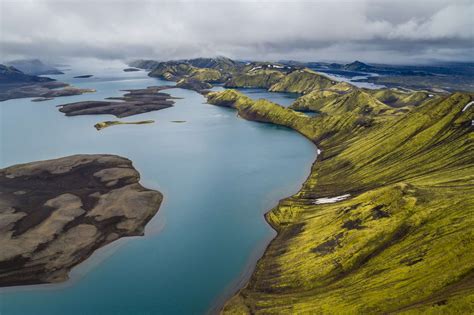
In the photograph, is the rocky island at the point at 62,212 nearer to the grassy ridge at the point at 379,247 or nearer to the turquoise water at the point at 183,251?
the turquoise water at the point at 183,251

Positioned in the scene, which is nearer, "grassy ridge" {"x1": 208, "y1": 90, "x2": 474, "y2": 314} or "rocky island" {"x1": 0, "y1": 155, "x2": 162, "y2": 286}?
"grassy ridge" {"x1": 208, "y1": 90, "x2": 474, "y2": 314}

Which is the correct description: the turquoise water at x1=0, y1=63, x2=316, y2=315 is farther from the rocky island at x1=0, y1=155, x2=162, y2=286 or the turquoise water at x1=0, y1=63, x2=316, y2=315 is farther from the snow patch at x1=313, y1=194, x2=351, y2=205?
the snow patch at x1=313, y1=194, x2=351, y2=205

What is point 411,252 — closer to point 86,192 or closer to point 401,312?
point 401,312

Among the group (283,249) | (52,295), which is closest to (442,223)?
(283,249)

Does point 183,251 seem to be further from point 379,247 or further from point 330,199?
point 330,199

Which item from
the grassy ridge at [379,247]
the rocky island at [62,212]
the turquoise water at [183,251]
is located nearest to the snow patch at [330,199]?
the grassy ridge at [379,247]

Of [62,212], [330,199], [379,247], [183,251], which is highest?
[379,247]

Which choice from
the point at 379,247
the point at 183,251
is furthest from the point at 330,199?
the point at 183,251

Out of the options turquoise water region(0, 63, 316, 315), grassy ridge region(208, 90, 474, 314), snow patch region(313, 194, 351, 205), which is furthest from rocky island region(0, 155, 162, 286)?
snow patch region(313, 194, 351, 205)
